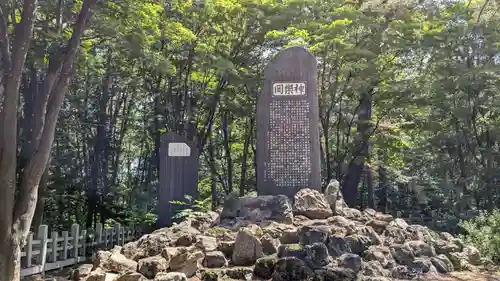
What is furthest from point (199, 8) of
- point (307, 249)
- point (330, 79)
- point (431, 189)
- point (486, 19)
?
point (431, 189)

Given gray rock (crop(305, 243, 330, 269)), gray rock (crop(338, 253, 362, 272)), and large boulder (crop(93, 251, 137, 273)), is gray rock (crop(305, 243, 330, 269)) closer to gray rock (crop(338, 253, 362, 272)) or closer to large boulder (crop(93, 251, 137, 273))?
gray rock (crop(338, 253, 362, 272))

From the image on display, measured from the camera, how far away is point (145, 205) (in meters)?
12.8

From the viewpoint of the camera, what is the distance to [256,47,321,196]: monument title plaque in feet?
24.6

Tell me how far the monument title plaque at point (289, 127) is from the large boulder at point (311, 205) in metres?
0.56

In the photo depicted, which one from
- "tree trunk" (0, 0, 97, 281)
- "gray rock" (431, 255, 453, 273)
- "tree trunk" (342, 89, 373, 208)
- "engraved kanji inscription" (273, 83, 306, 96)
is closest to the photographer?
"tree trunk" (0, 0, 97, 281)

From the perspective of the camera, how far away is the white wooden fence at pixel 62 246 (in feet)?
20.4

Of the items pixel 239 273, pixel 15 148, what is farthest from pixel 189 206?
pixel 15 148

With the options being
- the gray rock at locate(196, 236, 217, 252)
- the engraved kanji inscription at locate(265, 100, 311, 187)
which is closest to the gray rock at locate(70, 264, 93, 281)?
the gray rock at locate(196, 236, 217, 252)

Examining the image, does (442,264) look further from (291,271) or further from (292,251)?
(291,271)

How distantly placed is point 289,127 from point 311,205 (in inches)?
56.8

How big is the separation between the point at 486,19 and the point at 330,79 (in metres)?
3.73

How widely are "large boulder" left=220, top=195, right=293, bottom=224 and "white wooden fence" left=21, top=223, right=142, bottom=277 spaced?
8.26ft

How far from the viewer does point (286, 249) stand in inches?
204

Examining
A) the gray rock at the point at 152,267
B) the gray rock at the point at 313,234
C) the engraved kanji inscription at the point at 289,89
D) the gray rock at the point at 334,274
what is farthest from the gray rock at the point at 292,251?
the engraved kanji inscription at the point at 289,89
